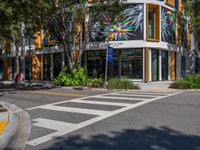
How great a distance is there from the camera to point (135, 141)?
6.21 meters

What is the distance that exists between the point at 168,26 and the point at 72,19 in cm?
1155

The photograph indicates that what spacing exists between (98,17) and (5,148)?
1993 centimetres

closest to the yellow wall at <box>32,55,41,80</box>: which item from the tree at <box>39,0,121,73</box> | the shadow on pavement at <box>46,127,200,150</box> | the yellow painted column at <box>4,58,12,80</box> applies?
the yellow painted column at <box>4,58,12,80</box>

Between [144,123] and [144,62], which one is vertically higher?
[144,62]

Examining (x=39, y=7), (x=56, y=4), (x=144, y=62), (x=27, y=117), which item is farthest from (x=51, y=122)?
(x=144, y=62)

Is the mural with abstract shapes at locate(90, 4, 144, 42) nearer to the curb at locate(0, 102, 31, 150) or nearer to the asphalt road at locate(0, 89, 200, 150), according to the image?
the asphalt road at locate(0, 89, 200, 150)

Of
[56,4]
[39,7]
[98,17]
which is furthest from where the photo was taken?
[98,17]

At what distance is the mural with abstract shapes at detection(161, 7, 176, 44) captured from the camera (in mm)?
29445

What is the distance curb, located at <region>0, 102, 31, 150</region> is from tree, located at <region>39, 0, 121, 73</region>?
46.6 feet

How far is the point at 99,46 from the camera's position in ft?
93.6

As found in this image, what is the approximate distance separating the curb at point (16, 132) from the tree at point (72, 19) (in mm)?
14193

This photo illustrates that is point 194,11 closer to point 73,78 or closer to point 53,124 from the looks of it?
point 73,78

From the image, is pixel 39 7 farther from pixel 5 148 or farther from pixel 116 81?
pixel 5 148

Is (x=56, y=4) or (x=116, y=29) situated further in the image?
(x=116, y=29)
